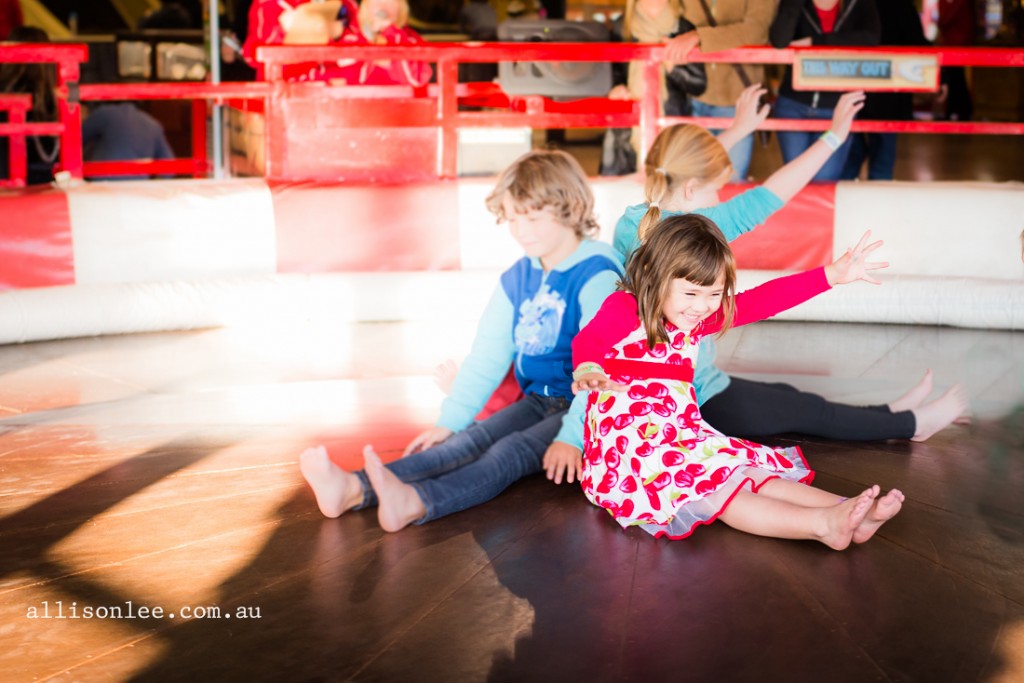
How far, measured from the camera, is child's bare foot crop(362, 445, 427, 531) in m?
2.56

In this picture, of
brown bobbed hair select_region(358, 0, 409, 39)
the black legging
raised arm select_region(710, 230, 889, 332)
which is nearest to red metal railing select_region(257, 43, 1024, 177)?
brown bobbed hair select_region(358, 0, 409, 39)

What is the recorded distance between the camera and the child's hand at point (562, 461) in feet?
9.43

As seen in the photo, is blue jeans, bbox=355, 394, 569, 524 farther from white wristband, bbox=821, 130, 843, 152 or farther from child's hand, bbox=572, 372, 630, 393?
white wristband, bbox=821, 130, 843, 152

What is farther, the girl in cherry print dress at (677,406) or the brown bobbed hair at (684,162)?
the brown bobbed hair at (684,162)

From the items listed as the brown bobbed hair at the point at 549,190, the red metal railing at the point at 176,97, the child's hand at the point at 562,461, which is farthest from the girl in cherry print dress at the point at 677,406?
the red metal railing at the point at 176,97

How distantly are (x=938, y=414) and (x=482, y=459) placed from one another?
1.34m

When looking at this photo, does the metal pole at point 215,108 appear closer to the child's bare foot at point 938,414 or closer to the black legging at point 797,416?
the black legging at point 797,416

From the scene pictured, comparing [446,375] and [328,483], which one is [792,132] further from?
[328,483]

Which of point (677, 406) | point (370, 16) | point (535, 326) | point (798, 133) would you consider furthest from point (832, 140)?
point (370, 16)

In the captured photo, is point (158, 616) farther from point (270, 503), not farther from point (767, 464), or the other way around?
point (767, 464)

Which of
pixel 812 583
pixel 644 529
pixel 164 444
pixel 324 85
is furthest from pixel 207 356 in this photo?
pixel 812 583

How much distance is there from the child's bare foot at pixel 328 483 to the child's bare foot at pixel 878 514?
1.09 m

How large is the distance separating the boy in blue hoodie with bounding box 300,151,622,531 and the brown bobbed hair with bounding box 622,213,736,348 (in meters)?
0.34

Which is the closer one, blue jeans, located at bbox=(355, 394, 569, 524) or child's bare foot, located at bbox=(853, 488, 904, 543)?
child's bare foot, located at bbox=(853, 488, 904, 543)
